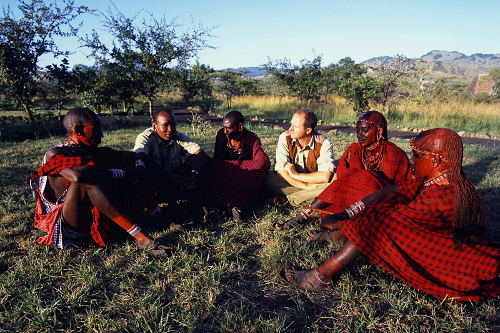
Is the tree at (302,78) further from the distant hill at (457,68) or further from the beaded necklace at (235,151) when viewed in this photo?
the beaded necklace at (235,151)

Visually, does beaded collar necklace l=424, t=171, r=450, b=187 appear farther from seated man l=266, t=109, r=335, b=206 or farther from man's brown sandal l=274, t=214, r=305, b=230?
seated man l=266, t=109, r=335, b=206

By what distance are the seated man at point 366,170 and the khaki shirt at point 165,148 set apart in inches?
62.5

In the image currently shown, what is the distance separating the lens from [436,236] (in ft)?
6.18

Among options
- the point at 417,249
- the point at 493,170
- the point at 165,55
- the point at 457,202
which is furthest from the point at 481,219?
the point at 165,55

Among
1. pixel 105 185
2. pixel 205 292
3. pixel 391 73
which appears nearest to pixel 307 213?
pixel 205 292

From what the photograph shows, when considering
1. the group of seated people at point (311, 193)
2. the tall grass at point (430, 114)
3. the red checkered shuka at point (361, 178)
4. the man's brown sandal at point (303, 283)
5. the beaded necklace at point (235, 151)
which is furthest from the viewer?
the tall grass at point (430, 114)

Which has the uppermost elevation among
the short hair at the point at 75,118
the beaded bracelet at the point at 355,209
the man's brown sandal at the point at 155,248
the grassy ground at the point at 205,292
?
the short hair at the point at 75,118

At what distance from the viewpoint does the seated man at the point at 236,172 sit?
11.4 feet

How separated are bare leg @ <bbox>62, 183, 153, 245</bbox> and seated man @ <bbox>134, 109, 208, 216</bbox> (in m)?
0.86

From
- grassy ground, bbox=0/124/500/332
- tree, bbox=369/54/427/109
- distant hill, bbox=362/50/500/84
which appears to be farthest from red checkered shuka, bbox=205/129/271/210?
distant hill, bbox=362/50/500/84

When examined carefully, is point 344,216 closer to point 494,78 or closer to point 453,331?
point 453,331

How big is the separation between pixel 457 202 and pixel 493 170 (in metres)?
4.31

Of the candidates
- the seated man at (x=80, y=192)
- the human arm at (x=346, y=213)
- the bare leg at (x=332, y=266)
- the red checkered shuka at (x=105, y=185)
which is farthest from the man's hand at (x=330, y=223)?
the red checkered shuka at (x=105, y=185)

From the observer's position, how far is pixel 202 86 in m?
16.4
